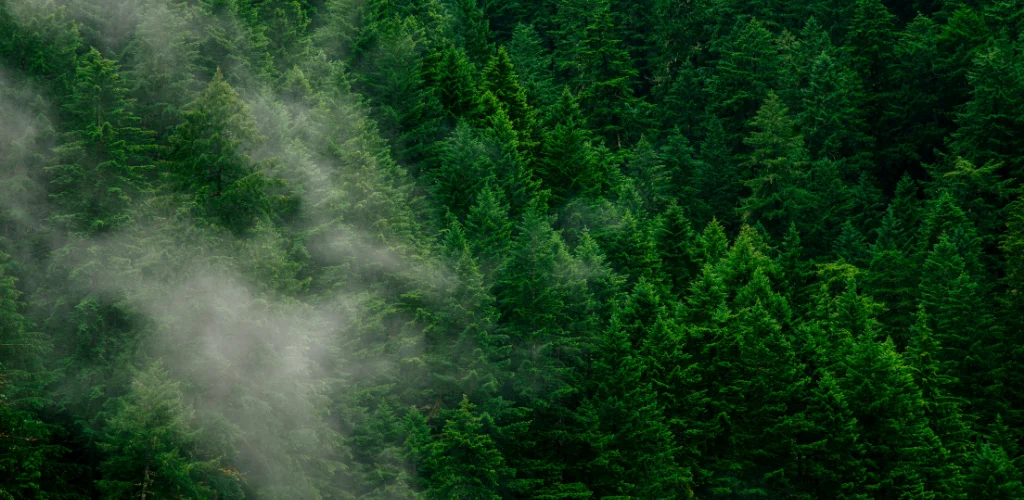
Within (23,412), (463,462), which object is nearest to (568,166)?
(463,462)


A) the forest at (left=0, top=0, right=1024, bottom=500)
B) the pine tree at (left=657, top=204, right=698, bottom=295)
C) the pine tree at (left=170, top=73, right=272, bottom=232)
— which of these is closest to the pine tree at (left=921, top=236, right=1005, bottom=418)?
the forest at (left=0, top=0, right=1024, bottom=500)

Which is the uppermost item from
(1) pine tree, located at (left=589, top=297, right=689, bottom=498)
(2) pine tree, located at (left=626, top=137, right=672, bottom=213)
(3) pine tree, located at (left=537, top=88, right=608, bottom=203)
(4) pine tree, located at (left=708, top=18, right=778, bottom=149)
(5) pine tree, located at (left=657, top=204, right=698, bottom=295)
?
(4) pine tree, located at (left=708, top=18, right=778, bottom=149)

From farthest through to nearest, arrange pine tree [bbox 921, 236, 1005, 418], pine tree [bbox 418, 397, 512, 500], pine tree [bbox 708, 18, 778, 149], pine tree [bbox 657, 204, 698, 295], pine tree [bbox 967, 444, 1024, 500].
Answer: pine tree [bbox 708, 18, 778, 149]
pine tree [bbox 657, 204, 698, 295]
pine tree [bbox 921, 236, 1005, 418]
pine tree [bbox 967, 444, 1024, 500]
pine tree [bbox 418, 397, 512, 500]

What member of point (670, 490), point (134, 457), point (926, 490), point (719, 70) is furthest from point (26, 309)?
Answer: point (719, 70)

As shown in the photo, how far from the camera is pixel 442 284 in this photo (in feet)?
149

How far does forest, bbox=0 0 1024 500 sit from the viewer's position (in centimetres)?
3712

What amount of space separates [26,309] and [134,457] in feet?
25.6

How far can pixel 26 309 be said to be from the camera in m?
38.7

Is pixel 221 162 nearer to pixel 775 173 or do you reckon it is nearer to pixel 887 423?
pixel 887 423

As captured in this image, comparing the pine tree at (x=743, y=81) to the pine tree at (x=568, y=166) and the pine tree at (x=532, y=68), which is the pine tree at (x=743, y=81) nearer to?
the pine tree at (x=532, y=68)

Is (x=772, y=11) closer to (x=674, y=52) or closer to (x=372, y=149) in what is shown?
(x=674, y=52)

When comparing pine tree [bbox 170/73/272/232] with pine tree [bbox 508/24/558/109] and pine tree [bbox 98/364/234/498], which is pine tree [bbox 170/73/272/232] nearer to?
pine tree [bbox 98/364/234/498]

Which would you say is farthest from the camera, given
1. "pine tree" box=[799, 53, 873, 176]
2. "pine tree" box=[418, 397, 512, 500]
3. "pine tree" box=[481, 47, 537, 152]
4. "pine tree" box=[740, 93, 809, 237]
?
"pine tree" box=[799, 53, 873, 176]

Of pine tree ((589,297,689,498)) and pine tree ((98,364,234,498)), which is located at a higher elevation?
pine tree ((589,297,689,498))
